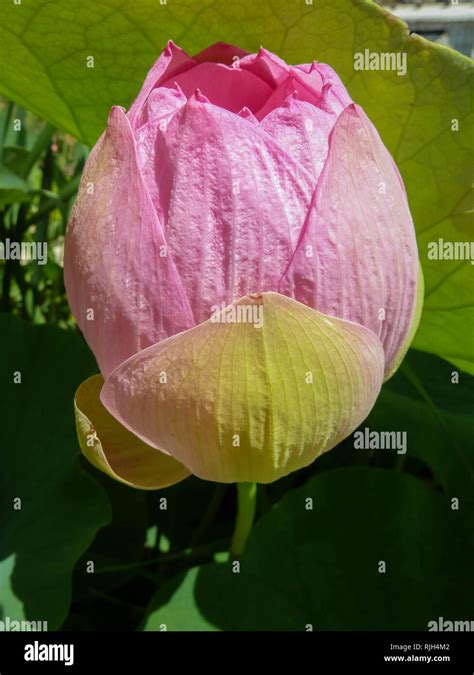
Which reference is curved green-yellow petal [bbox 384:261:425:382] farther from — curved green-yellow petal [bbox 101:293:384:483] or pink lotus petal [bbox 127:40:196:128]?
pink lotus petal [bbox 127:40:196:128]

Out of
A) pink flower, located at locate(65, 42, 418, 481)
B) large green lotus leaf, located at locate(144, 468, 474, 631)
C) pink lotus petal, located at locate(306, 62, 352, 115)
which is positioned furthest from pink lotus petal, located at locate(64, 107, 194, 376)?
large green lotus leaf, located at locate(144, 468, 474, 631)

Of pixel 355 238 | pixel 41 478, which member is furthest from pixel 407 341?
pixel 41 478

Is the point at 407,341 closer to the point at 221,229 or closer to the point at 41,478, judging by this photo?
the point at 221,229

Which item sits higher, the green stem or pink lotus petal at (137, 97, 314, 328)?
pink lotus petal at (137, 97, 314, 328)

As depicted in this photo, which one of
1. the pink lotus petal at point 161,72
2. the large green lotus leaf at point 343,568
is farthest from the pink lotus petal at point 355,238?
the large green lotus leaf at point 343,568

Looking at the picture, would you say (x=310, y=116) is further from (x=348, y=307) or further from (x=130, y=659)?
(x=130, y=659)

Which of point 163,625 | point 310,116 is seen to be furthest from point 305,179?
point 163,625

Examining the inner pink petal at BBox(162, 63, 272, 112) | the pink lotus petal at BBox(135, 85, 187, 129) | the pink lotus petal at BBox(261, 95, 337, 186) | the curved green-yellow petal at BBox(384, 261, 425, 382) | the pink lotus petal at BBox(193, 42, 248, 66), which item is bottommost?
the curved green-yellow petal at BBox(384, 261, 425, 382)
